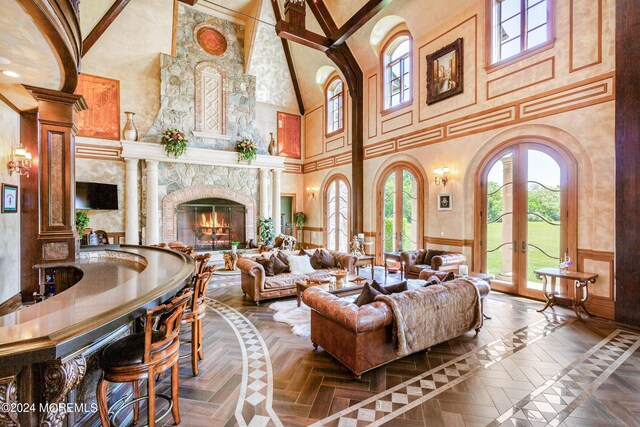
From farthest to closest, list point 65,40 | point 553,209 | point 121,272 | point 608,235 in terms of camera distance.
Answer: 1. point 553,209
2. point 608,235
3. point 121,272
4. point 65,40

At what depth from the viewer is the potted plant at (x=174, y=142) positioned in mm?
8047

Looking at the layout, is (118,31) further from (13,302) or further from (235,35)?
(13,302)

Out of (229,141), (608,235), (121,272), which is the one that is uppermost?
(229,141)

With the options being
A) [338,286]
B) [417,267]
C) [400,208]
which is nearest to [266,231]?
[400,208]

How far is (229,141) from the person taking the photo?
9.26 m

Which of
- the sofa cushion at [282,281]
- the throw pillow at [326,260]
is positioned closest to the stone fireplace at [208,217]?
the throw pillow at [326,260]

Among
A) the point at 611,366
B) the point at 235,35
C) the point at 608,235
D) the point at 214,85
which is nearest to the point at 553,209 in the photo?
the point at 608,235

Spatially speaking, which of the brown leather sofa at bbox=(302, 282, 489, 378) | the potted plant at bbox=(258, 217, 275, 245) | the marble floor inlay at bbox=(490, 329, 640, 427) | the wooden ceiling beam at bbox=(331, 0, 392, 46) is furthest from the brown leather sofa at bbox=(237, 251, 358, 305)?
the wooden ceiling beam at bbox=(331, 0, 392, 46)

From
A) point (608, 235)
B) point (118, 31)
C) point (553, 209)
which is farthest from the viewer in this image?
point (118, 31)

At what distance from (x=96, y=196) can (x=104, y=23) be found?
14.4 feet

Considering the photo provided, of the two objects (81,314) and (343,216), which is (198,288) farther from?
(343,216)

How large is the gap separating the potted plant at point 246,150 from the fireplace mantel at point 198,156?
0.15m

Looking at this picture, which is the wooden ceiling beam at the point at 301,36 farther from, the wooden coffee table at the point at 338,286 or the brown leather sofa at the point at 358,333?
the brown leather sofa at the point at 358,333

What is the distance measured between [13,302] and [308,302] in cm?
467
